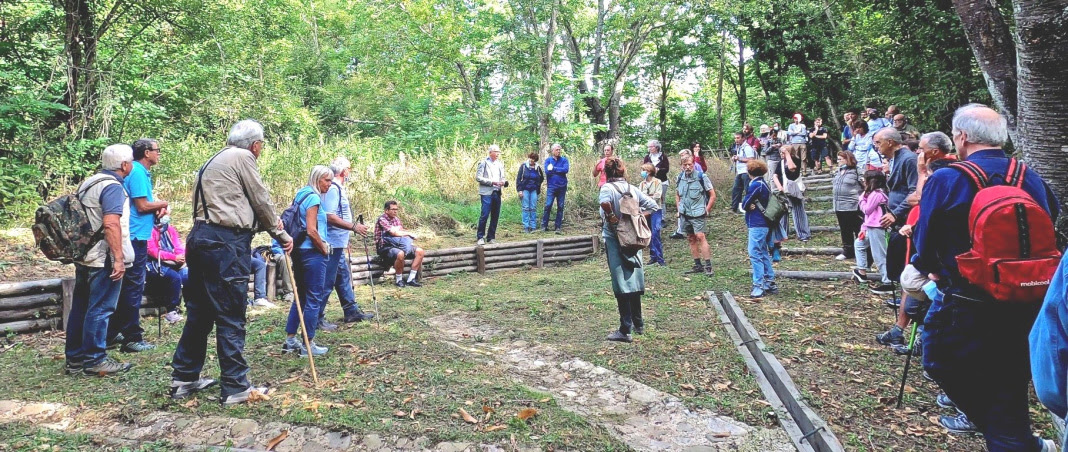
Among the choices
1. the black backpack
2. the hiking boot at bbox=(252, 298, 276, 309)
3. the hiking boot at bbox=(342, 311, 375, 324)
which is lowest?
the hiking boot at bbox=(342, 311, 375, 324)

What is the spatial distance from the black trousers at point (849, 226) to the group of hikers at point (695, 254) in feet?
0.05

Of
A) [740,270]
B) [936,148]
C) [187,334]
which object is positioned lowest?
[740,270]

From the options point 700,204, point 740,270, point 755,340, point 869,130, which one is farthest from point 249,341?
point 869,130

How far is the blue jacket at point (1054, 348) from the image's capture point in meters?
1.53

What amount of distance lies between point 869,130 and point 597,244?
514 centimetres

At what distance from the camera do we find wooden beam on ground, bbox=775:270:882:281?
7343 millimetres

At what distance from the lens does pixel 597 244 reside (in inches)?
449

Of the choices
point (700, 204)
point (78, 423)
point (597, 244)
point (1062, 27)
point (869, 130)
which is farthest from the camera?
point (597, 244)

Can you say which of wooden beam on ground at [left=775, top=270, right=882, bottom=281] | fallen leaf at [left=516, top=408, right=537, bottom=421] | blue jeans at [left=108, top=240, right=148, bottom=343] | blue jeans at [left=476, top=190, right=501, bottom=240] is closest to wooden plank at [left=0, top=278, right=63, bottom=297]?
blue jeans at [left=108, top=240, right=148, bottom=343]

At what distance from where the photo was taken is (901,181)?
5656 mm

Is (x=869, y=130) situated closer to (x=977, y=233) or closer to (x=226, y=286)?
(x=977, y=233)

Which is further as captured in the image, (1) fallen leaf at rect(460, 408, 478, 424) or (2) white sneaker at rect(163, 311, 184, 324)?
(2) white sneaker at rect(163, 311, 184, 324)

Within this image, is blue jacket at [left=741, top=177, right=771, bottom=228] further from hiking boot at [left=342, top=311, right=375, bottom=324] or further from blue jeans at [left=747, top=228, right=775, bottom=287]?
hiking boot at [left=342, top=311, right=375, bottom=324]

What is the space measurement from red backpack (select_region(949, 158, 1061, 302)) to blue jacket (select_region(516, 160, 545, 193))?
951cm
